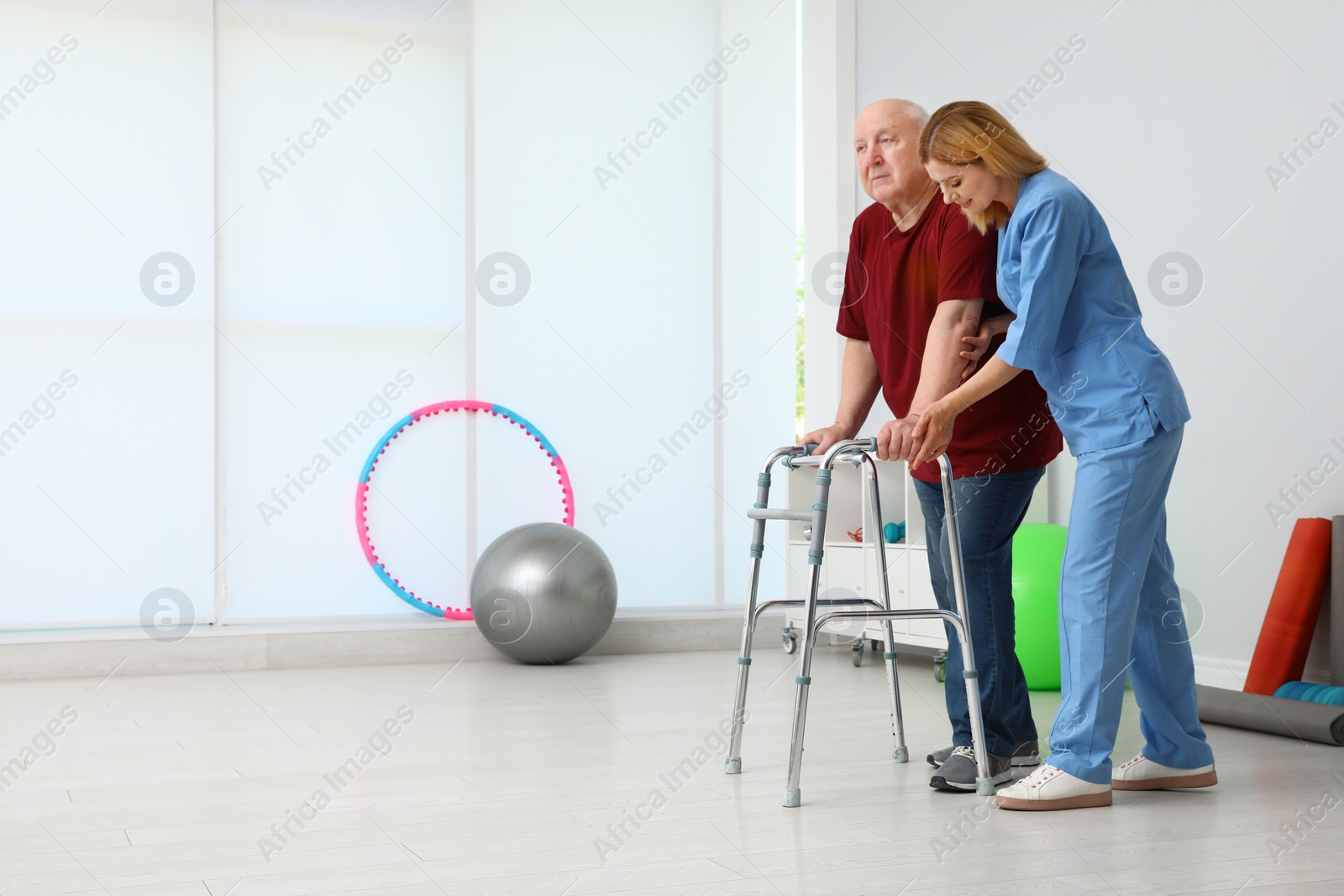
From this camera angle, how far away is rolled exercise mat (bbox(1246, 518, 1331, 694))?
133 inches

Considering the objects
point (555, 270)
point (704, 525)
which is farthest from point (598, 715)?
point (555, 270)

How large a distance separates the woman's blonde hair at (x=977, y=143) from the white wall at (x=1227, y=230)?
1.68m

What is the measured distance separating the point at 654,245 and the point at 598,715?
9.02 feet

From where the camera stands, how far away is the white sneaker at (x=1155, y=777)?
2.52m

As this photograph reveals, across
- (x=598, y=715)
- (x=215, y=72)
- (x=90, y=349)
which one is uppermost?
(x=215, y=72)

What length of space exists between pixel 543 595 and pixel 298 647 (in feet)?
3.46

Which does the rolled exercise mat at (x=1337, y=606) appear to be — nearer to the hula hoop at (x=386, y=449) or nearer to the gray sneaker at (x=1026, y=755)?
the gray sneaker at (x=1026, y=755)

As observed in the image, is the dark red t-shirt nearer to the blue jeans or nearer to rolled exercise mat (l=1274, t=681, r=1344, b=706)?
the blue jeans

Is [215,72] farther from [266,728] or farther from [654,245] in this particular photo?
[266,728]

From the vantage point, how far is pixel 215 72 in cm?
516

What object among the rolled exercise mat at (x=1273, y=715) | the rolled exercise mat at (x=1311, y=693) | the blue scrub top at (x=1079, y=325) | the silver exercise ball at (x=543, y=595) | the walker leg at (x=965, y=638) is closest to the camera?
the blue scrub top at (x=1079, y=325)

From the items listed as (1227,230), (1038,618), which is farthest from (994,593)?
(1227,230)

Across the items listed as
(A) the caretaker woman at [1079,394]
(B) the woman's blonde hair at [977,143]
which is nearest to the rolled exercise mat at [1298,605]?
(A) the caretaker woman at [1079,394]

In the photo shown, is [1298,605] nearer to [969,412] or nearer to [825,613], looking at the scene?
[969,412]
